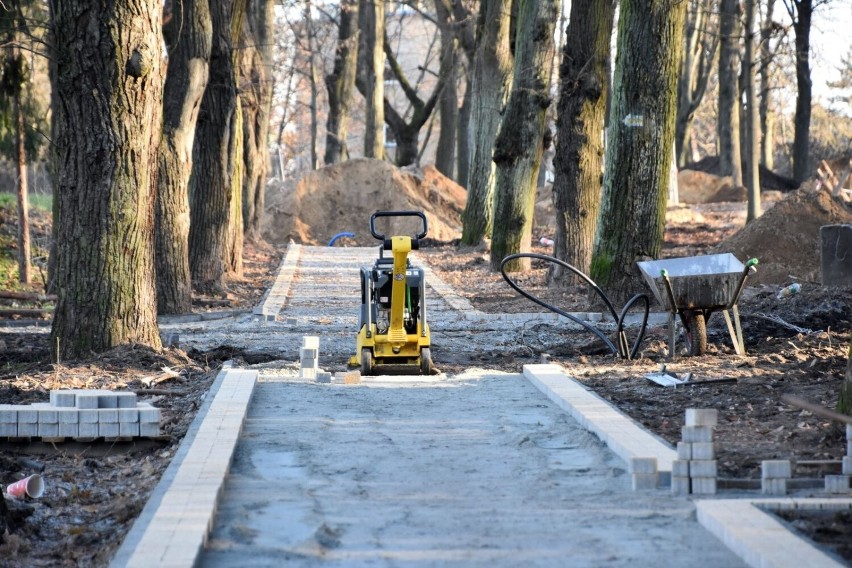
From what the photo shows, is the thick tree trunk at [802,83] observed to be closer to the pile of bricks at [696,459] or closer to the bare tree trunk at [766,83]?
the bare tree trunk at [766,83]

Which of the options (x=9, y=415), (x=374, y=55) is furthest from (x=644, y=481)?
(x=374, y=55)

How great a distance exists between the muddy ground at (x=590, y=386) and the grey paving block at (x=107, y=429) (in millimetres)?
154

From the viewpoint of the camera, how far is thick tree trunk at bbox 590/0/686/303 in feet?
48.2

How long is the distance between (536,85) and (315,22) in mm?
25009

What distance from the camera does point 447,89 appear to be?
40.8 m

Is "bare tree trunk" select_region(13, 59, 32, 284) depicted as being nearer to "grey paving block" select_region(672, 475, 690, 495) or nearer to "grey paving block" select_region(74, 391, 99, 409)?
"grey paving block" select_region(74, 391, 99, 409)

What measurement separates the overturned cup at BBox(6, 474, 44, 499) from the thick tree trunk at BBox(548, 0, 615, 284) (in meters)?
12.8

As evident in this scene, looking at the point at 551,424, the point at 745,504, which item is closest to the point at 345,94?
the point at 551,424

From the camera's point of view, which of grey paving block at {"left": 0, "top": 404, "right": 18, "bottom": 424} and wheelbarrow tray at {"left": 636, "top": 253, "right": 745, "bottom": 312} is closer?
grey paving block at {"left": 0, "top": 404, "right": 18, "bottom": 424}

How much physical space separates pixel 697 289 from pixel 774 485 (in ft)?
A: 15.9

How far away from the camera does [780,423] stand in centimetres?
795

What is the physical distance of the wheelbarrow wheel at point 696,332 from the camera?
1110cm

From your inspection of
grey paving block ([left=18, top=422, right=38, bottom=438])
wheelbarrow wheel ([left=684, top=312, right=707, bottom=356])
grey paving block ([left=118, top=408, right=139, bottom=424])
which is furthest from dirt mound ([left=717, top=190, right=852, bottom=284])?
grey paving block ([left=18, top=422, right=38, bottom=438])

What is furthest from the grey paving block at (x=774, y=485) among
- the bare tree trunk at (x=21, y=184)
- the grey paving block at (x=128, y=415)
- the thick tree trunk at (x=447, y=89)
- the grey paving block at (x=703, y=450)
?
the thick tree trunk at (x=447, y=89)
